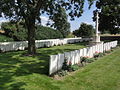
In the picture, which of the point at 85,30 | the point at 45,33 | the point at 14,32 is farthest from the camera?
the point at 85,30


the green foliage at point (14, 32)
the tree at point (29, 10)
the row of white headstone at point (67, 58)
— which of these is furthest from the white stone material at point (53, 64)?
the green foliage at point (14, 32)

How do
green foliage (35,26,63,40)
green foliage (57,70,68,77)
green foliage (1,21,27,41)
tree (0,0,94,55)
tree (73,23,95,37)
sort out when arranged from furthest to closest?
tree (73,23,95,37) → green foliage (35,26,63,40) → green foliage (1,21,27,41) → tree (0,0,94,55) → green foliage (57,70,68,77)

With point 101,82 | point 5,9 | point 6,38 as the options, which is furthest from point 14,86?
point 6,38

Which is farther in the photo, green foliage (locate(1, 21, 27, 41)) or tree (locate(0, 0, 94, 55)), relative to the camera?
green foliage (locate(1, 21, 27, 41))

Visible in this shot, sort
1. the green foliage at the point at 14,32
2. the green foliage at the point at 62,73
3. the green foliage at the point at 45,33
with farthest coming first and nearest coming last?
1. the green foliage at the point at 45,33
2. the green foliage at the point at 14,32
3. the green foliage at the point at 62,73

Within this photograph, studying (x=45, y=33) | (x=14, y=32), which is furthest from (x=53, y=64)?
(x=45, y=33)

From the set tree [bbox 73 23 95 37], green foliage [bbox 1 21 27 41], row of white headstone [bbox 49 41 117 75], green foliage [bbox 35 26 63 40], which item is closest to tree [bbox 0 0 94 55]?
row of white headstone [bbox 49 41 117 75]

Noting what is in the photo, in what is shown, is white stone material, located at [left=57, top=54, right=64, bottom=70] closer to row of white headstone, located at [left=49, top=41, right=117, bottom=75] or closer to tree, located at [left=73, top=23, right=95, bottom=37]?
row of white headstone, located at [left=49, top=41, right=117, bottom=75]

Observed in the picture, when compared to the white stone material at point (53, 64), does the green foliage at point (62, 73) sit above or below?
below

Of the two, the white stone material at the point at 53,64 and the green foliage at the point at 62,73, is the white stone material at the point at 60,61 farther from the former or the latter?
the green foliage at the point at 62,73

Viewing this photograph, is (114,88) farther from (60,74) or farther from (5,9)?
(5,9)

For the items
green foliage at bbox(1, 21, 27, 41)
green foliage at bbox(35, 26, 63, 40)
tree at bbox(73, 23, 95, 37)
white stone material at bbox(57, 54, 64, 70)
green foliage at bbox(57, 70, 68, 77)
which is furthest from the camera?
tree at bbox(73, 23, 95, 37)

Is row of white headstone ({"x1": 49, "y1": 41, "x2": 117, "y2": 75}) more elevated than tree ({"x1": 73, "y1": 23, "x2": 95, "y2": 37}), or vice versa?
tree ({"x1": 73, "y1": 23, "x2": 95, "y2": 37})

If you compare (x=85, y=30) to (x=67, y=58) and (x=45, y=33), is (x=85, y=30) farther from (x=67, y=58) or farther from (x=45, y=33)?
(x=67, y=58)
